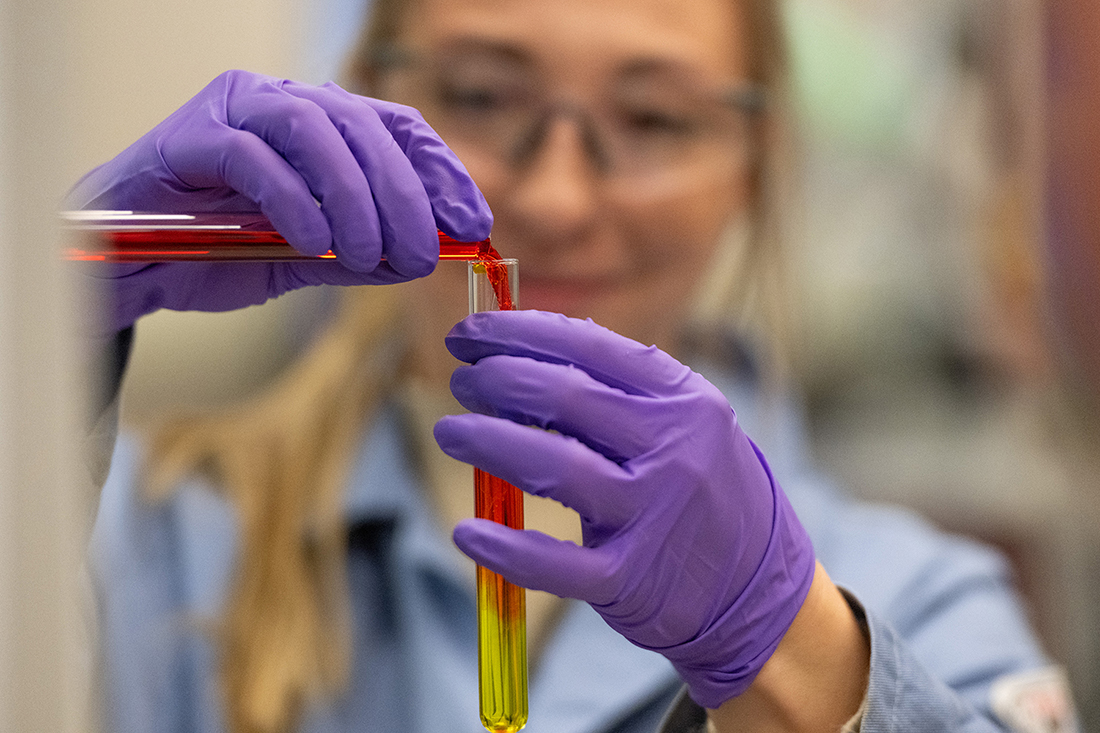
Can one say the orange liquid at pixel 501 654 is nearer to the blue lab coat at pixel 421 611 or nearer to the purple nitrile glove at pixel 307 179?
the purple nitrile glove at pixel 307 179

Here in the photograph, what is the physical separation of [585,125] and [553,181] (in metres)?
0.08

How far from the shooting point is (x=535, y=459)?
596 millimetres

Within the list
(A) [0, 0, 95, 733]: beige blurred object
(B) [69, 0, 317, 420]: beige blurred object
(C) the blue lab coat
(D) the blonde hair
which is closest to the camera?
(A) [0, 0, 95, 733]: beige blurred object

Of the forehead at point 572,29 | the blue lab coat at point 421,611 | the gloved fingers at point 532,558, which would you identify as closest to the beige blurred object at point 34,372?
the gloved fingers at point 532,558

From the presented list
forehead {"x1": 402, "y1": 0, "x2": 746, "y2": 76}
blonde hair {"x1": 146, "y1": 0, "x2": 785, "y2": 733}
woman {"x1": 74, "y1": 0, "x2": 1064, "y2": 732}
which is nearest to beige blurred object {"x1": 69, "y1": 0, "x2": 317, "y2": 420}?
blonde hair {"x1": 146, "y1": 0, "x2": 785, "y2": 733}

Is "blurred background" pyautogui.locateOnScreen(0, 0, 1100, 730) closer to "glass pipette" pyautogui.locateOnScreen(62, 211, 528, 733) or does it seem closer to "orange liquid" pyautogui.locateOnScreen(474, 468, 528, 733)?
"glass pipette" pyautogui.locateOnScreen(62, 211, 528, 733)

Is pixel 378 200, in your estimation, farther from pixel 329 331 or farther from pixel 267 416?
pixel 329 331

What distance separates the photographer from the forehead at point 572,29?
1.07 meters

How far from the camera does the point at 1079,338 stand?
1546 mm

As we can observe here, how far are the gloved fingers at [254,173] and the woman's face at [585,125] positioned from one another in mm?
468

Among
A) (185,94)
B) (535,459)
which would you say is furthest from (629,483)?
(185,94)

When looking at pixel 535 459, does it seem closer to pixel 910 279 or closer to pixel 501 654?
pixel 501 654

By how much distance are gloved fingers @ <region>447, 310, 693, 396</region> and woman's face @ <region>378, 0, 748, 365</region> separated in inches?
18.7

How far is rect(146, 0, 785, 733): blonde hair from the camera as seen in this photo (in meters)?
1.15
